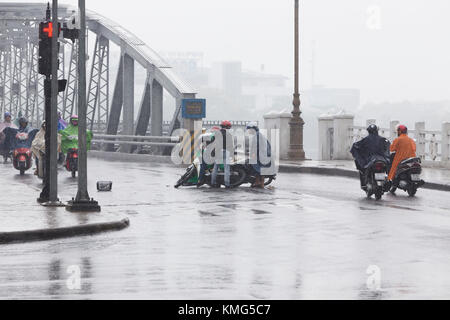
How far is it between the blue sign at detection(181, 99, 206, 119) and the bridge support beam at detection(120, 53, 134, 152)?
14.7 ft

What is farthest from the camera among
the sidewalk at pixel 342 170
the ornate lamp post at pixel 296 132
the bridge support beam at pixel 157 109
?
the bridge support beam at pixel 157 109

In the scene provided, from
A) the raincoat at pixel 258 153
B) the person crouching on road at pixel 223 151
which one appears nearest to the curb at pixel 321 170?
the raincoat at pixel 258 153

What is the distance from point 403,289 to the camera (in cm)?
946

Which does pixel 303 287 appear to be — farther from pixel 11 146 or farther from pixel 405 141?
pixel 11 146

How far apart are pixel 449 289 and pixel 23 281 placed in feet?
11.8

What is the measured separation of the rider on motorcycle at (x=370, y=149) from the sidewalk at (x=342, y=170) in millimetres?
2707

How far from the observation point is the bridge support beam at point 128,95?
41.7m

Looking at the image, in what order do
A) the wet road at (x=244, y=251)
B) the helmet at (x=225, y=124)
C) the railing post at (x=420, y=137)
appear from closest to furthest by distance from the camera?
the wet road at (x=244, y=251) → the helmet at (x=225, y=124) → the railing post at (x=420, y=137)

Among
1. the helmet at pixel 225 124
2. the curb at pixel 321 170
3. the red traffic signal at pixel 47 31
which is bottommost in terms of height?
the curb at pixel 321 170

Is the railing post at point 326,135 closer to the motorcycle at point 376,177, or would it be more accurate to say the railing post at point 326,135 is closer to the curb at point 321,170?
the curb at point 321,170

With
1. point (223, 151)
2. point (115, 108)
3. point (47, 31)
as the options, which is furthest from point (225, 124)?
point (115, 108)

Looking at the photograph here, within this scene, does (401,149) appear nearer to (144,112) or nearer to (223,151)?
(223,151)

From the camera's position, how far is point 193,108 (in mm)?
37594
